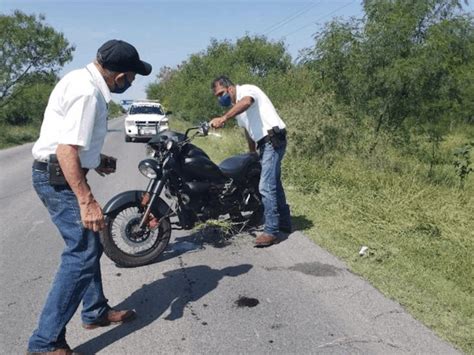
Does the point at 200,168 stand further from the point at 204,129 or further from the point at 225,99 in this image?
the point at 225,99

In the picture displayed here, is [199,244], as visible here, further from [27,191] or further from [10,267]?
[27,191]

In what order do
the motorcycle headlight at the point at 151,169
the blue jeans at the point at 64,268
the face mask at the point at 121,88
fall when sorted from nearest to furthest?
the blue jeans at the point at 64,268 → the face mask at the point at 121,88 → the motorcycle headlight at the point at 151,169

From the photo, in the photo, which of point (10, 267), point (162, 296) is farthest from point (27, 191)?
point (162, 296)

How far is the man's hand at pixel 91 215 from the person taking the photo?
104 inches

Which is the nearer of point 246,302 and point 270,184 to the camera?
point 246,302

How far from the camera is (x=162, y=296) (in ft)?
13.0

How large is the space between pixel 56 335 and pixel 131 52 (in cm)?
183

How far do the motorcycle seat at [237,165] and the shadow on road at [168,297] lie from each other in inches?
47.9

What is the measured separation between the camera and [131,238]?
458cm

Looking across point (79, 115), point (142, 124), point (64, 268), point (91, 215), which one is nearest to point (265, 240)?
point (64, 268)

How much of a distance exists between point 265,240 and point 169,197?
1.20m

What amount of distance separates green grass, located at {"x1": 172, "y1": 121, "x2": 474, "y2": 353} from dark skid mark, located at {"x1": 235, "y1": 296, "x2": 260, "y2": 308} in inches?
43.7

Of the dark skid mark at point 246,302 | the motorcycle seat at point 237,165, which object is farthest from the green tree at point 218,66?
the dark skid mark at point 246,302

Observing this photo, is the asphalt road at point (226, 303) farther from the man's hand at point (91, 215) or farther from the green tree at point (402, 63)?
the green tree at point (402, 63)
